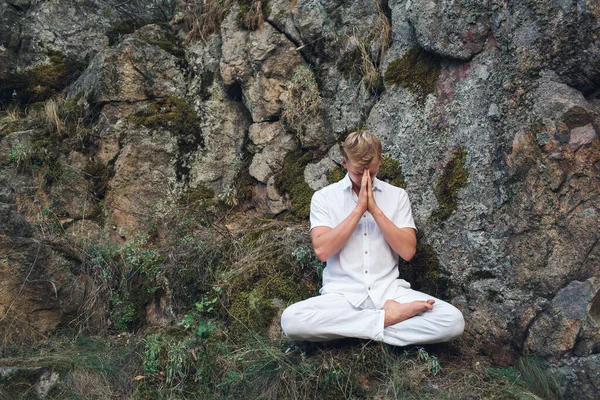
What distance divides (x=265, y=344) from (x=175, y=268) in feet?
4.78

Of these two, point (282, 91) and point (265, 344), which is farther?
point (282, 91)

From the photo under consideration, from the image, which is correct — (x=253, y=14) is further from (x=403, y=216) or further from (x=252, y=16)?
(x=403, y=216)

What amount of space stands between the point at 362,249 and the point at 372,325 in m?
0.60

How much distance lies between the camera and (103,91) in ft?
21.3

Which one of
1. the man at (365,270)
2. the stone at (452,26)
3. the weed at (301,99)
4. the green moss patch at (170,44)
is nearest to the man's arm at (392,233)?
the man at (365,270)

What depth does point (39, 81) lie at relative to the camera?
23.7 feet

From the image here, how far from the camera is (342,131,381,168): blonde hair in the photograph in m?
4.12

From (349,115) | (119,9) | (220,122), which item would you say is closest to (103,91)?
(220,122)

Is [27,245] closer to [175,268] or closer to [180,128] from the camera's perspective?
[175,268]

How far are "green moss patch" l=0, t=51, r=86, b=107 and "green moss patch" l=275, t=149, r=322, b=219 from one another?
10.9 ft

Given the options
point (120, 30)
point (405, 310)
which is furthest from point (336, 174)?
point (120, 30)

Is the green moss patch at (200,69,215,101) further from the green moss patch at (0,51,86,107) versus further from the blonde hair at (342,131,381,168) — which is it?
the blonde hair at (342,131,381,168)

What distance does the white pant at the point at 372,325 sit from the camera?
3.84m

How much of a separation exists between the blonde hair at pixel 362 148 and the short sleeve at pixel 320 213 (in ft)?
1.42
